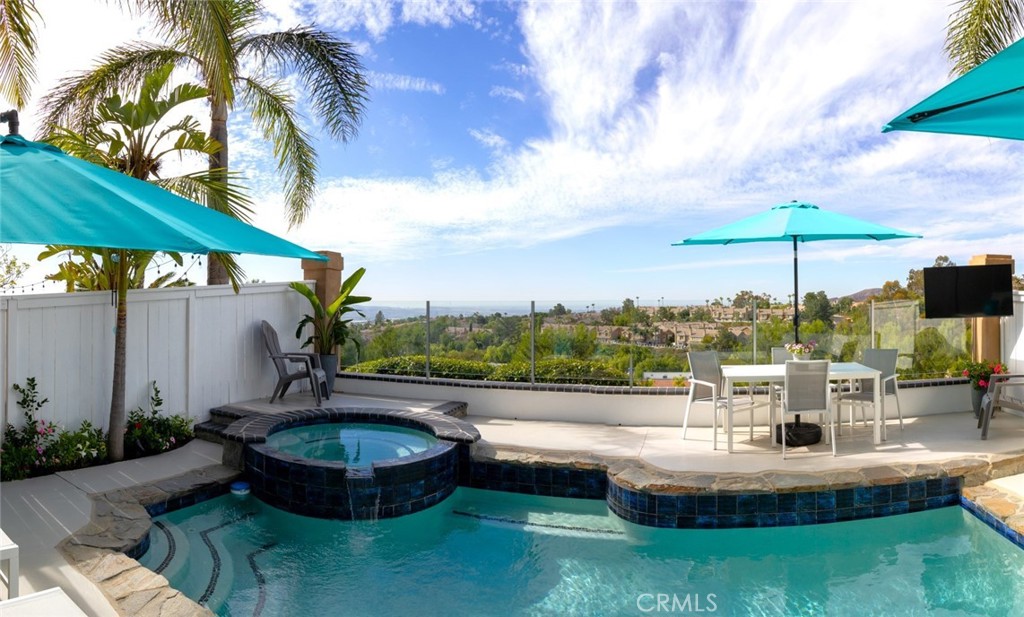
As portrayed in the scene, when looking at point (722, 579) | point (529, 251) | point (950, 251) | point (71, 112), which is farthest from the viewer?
point (529, 251)

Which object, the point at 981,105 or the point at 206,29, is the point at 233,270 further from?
the point at 981,105

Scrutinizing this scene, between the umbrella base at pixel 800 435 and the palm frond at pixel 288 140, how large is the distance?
8.96 m

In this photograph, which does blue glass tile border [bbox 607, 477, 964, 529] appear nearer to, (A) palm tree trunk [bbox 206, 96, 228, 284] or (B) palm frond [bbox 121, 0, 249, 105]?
(B) palm frond [bbox 121, 0, 249, 105]

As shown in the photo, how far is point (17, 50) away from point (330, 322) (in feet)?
16.1

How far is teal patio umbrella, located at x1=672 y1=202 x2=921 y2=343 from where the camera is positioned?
7102 millimetres

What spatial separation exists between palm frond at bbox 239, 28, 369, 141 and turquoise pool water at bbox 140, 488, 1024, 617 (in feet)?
25.6

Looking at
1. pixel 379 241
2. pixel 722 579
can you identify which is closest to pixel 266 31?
pixel 379 241

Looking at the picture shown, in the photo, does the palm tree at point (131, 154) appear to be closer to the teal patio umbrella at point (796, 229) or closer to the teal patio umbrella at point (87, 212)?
the teal patio umbrella at point (87, 212)

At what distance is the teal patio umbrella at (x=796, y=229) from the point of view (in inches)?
280

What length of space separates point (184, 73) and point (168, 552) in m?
9.00

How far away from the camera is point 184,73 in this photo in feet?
36.2

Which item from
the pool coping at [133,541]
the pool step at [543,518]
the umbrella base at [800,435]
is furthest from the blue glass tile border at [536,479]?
the pool coping at [133,541]

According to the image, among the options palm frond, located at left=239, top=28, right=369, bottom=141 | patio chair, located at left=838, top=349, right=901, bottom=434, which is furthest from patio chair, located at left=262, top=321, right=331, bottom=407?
patio chair, located at left=838, top=349, right=901, bottom=434

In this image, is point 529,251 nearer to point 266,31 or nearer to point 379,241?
point 379,241
